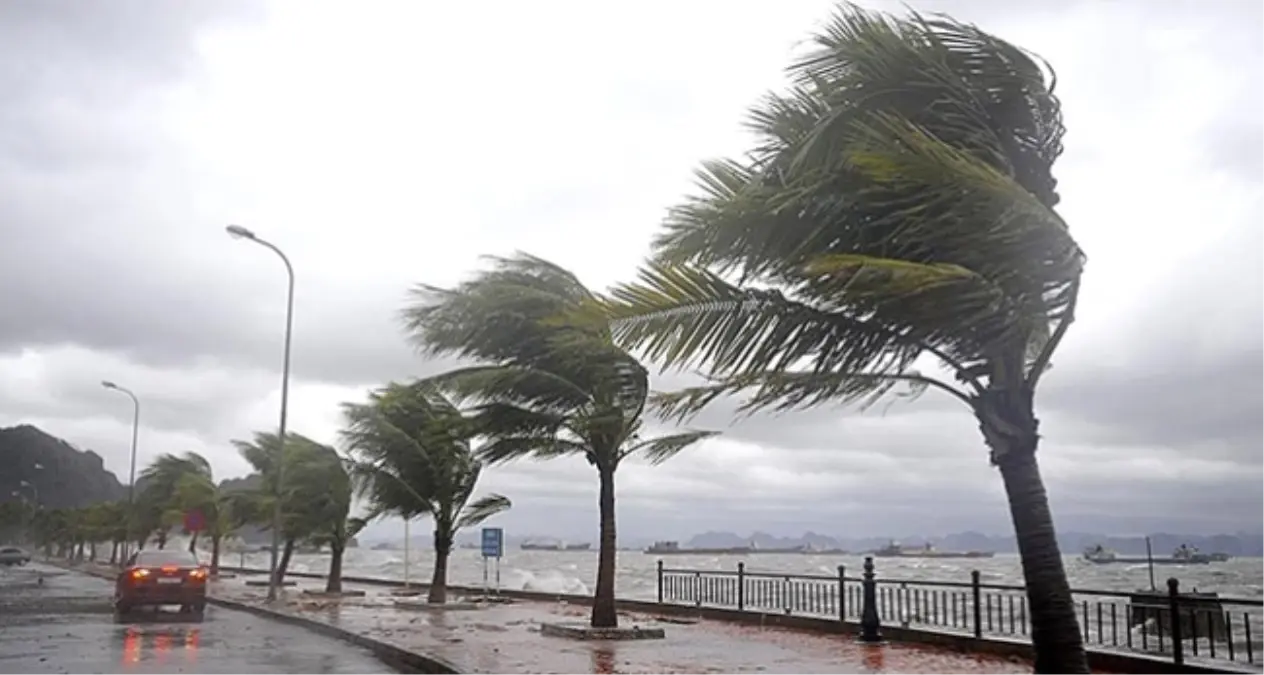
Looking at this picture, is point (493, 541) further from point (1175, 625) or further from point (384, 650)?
point (1175, 625)

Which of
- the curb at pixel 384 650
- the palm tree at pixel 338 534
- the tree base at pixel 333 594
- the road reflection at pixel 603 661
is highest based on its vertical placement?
the palm tree at pixel 338 534

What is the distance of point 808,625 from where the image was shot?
20.0 meters

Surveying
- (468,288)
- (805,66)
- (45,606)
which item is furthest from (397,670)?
(45,606)

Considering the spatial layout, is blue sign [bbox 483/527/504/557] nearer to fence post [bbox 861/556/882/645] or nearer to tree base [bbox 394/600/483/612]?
tree base [bbox 394/600/483/612]

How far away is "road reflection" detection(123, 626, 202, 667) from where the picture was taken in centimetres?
1626

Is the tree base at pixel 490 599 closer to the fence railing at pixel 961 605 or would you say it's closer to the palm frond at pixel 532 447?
the fence railing at pixel 961 605

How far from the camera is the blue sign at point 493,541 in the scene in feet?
103

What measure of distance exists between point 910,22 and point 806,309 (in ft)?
7.77

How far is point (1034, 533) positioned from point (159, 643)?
49.7ft

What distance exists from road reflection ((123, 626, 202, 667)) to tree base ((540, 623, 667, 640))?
5475 mm

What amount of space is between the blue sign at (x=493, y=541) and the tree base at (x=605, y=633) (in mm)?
12450

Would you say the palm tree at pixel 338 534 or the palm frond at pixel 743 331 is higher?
the palm frond at pixel 743 331

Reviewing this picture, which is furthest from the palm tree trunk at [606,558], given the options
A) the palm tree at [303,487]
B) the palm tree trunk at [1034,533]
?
the palm tree at [303,487]

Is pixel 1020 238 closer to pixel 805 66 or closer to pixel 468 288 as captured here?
pixel 805 66
